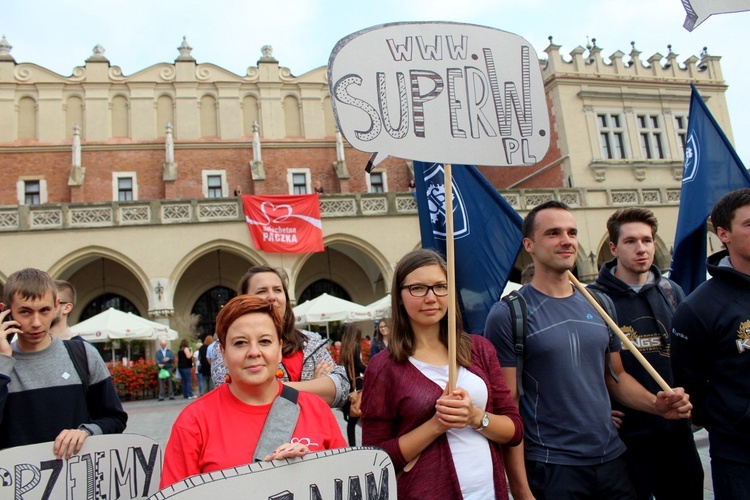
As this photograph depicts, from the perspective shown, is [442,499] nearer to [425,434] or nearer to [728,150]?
[425,434]

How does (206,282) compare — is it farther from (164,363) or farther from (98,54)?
(98,54)

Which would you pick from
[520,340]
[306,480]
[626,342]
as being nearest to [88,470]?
[306,480]

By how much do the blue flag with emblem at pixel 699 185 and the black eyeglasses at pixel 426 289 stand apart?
2.66 m

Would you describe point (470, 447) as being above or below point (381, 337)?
below

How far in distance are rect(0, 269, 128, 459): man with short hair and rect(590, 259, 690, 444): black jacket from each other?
8.29 feet

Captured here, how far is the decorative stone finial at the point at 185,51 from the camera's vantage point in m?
24.8

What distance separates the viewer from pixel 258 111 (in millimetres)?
25031

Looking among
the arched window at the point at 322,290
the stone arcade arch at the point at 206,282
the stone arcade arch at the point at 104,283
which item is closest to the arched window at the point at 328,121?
the arched window at the point at 322,290

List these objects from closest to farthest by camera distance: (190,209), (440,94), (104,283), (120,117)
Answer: (440,94) < (190,209) < (104,283) < (120,117)

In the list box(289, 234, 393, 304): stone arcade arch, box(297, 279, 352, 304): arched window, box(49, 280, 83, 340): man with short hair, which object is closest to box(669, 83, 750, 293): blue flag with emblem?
box(49, 280, 83, 340): man with short hair

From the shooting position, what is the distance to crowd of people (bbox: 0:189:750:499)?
1933mm

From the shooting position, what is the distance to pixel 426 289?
224cm

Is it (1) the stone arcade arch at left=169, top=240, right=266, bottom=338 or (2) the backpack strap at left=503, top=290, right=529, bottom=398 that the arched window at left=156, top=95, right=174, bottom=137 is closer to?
(1) the stone arcade arch at left=169, top=240, right=266, bottom=338

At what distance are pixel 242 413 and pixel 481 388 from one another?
2.92 ft
